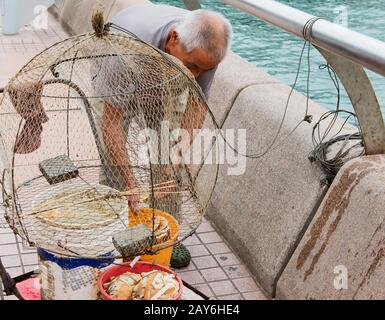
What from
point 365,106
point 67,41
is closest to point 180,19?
point 67,41

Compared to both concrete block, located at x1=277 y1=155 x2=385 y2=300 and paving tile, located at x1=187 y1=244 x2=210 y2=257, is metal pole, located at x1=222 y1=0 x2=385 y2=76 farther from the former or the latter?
paving tile, located at x1=187 y1=244 x2=210 y2=257

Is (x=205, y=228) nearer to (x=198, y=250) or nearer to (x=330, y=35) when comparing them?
(x=198, y=250)

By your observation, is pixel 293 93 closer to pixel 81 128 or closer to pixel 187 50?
pixel 187 50

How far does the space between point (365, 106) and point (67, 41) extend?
155cm

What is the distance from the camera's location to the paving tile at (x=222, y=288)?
358 cm

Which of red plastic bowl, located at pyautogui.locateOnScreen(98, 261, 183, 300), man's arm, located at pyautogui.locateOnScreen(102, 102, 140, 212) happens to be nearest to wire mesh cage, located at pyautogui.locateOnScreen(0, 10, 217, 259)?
man's arm, located at pyautogui.locateOnScreen(102, 102, 140, 212)

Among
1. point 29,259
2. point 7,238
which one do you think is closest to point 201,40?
point 29,259

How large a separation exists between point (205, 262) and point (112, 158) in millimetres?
906

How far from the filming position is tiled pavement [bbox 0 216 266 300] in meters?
3.59

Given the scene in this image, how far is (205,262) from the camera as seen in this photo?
3881 mm

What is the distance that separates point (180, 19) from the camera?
12.0 ft

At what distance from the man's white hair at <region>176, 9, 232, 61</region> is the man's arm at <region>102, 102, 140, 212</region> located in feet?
1.86

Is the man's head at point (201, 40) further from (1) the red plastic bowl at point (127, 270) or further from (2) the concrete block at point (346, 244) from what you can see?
(1) the red plastic bowl at point (127, 270)
